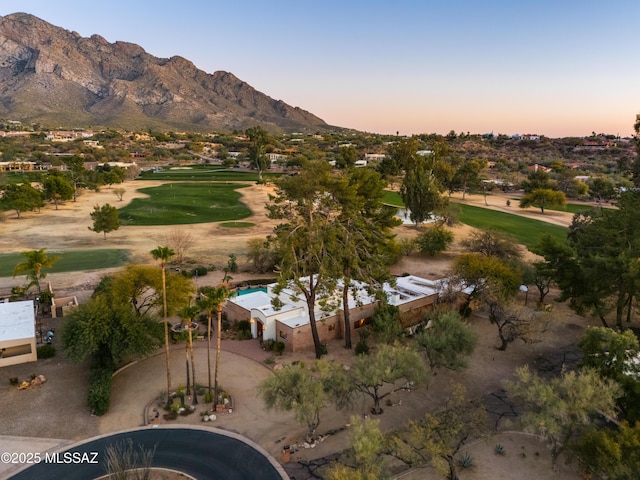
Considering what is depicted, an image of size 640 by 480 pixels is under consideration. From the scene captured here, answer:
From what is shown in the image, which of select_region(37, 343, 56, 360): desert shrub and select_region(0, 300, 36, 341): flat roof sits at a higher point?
select_region(0, 300, 36, 341): flat roof

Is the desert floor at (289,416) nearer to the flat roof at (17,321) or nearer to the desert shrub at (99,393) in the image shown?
the desert shrub at (99,393)

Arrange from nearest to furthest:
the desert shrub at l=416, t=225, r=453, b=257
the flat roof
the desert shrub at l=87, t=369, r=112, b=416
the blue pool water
Answer: 1. the desert shrub at l=87, t=369, r=112, b=416
2. the flat roof
3. the blue pool water
4. the desert shrub at l=416, t=225, r=453, b=257

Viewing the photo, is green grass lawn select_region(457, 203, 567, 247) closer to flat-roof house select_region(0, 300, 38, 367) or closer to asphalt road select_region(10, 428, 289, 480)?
asphalt road select_region(10, 428, 289, 480)

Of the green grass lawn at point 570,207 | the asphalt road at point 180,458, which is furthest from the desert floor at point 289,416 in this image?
the green grass lawn at point 570,207

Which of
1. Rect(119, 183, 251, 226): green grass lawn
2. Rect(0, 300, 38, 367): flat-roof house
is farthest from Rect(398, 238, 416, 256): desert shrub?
Rect(0, 300, 38, 367): flat-roof house

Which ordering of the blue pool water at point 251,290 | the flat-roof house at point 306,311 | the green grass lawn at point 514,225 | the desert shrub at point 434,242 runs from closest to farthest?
the flat-roof house at point 306,311
the blue pool water at point 251,290
the desert shrub at point 434,242
the green grass lawn at point 514,225

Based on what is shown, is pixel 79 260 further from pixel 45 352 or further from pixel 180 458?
pixel 180 458

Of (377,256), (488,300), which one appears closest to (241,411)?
(377,256)
